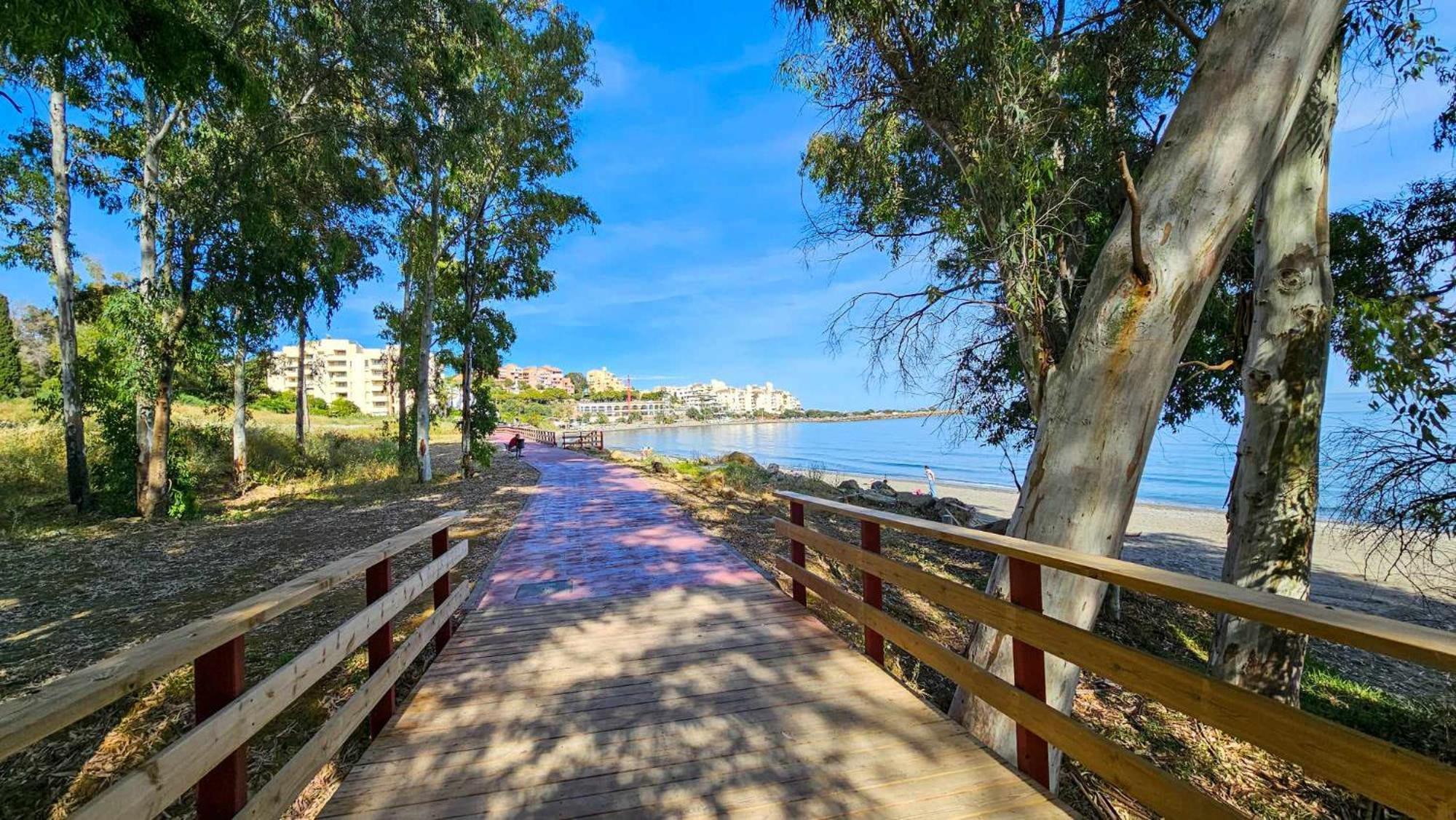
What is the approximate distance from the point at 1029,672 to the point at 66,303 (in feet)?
45.9

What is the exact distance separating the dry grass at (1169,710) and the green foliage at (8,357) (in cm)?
4397

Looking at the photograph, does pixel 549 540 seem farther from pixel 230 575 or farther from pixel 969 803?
pixel 969 803

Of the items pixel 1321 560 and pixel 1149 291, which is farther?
pixel 1321 560

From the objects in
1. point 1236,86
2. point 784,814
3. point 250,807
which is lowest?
point 784,814

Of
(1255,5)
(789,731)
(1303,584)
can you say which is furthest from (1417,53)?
(789,731)

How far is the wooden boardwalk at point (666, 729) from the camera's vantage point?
2.22 meters

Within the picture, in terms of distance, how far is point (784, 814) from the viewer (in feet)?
7.01

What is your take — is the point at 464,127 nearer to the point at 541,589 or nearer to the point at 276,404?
the point at 541,589

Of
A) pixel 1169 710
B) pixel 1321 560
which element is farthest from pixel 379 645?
pixel 1321 560

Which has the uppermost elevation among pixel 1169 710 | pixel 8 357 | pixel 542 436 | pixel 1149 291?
pixel 8 357

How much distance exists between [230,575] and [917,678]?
708cm

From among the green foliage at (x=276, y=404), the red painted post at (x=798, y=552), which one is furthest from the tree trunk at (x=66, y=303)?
the green foliage at (x=276, y=404)

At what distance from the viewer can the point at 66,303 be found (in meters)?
9.14

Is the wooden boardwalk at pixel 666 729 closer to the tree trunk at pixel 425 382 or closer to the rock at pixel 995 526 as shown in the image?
the rock at pixel 995 526
